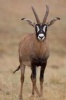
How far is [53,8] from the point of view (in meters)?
56.8

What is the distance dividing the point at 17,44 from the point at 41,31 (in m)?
24.3

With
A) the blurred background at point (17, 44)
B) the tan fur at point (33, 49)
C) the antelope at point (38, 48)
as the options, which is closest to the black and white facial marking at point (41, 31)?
the antelope at point (38, 48)

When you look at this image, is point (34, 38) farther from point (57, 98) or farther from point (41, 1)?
point (41, 1)

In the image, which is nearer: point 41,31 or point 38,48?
point 41,31

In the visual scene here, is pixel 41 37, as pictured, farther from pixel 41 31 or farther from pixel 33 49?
pixel 33 49

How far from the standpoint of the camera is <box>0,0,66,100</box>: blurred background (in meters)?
16.6

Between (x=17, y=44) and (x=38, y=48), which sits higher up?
(x=38, y=48)

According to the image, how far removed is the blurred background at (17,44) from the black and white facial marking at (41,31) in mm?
1734

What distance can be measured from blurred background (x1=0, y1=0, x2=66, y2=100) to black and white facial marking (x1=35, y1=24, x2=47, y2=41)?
5.69 ft

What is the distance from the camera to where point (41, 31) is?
14.6m

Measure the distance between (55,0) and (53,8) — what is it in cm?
560

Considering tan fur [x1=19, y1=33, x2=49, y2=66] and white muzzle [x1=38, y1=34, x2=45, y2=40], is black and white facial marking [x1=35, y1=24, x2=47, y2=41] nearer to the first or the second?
white muzzle [x1=38, y1=34, x2=45, y2=40]

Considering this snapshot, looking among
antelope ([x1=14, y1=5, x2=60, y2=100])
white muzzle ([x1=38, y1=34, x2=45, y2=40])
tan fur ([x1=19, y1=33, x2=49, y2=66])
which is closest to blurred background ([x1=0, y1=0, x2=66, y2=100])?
antelope ([x1=14, y1=5, x2=60, y2=100])

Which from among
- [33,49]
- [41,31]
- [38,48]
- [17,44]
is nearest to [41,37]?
[41,31]
